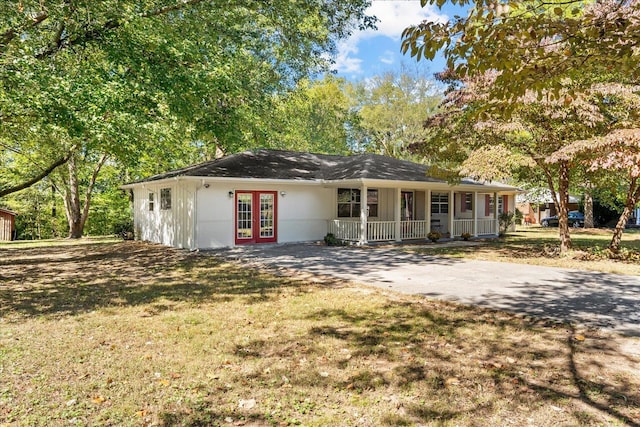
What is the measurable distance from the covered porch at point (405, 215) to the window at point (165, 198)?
6.59m

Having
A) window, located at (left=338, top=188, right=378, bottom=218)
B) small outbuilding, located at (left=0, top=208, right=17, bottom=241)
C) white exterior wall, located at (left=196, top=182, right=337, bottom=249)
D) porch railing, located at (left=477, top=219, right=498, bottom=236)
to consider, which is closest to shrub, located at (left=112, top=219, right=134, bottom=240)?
white exterior wall, located at (left=196, top=182, right=337, bottom=249)

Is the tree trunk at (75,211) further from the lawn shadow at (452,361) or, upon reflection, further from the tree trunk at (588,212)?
the tree trunk at (588,212)

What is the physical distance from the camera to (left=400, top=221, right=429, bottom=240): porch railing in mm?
17906

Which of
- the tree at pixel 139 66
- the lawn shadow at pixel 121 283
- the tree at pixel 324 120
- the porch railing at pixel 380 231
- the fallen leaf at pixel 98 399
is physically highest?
the tree at pixel 324 120

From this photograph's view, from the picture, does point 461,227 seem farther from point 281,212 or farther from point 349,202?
point 281,212

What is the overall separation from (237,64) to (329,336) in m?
10.4

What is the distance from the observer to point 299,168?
18172 millimetres

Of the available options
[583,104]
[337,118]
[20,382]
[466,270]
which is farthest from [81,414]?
[337,118]

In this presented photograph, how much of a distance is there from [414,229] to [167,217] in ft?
34.0

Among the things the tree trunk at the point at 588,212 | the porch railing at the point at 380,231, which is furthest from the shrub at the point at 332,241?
the tree trunk at the point at 588,212

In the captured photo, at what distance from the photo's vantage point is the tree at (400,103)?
112 feet

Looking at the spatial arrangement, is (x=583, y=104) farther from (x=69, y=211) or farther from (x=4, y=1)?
(x=69, y=211)

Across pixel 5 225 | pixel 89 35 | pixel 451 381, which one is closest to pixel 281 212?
pixel 89 35

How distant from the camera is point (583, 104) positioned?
10961 mm
